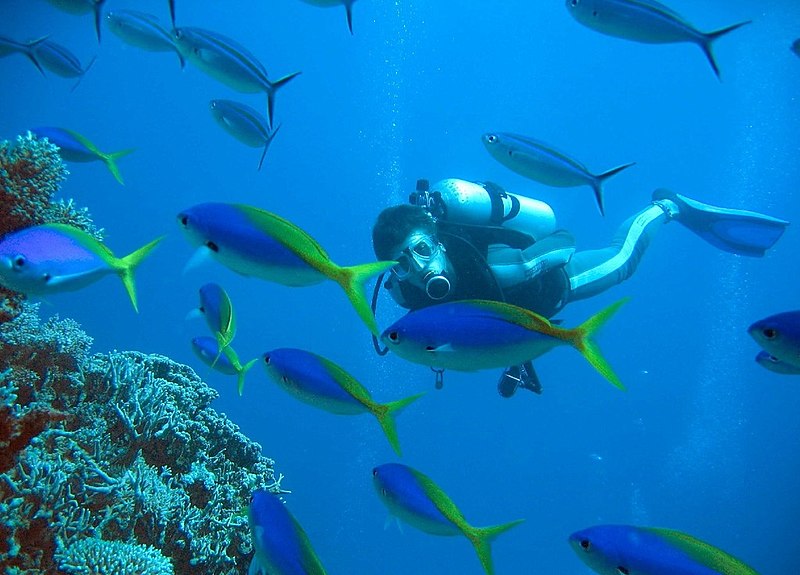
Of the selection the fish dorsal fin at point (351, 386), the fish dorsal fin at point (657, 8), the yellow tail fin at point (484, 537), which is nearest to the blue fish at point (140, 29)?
the fish dorsal fin at point (351, 386)

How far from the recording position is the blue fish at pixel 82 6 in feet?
9.52

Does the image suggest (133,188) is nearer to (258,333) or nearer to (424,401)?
(258,333)

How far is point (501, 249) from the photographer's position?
5.72 metres

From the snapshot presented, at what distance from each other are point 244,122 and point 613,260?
19.1 ft

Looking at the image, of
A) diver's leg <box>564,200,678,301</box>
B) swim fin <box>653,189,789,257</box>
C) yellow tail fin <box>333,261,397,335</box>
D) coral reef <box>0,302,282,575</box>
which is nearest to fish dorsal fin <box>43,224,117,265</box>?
yellow tail fin <box>333,261,397,335</box>

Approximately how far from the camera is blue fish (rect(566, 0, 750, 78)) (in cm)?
252

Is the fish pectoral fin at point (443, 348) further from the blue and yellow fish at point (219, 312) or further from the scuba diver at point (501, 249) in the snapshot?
the scuba diver at point (501, 249)

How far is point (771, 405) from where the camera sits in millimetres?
37281

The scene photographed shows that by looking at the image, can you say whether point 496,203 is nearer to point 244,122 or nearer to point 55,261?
point 244,122

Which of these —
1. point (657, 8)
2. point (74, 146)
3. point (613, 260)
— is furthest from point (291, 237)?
point (613, 260)

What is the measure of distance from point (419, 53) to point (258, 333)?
1804 inches

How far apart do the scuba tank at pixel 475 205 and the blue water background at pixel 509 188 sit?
19.8 m

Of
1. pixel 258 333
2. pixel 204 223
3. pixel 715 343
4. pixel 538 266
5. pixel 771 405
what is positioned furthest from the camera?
pixel 715 343

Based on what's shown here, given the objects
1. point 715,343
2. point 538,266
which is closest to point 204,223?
point 538,266
